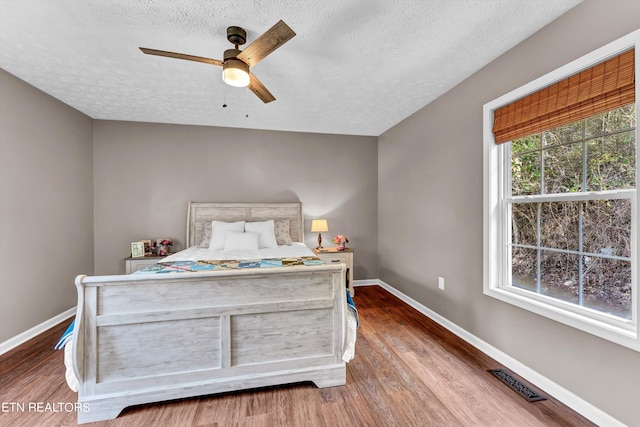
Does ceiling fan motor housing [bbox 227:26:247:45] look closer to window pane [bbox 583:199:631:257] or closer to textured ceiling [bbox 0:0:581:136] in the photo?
textured ceiling [bbox 0:0:581:136]

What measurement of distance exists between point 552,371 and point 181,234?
13.8ft

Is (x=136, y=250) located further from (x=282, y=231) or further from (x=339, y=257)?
(x=339, y=257)

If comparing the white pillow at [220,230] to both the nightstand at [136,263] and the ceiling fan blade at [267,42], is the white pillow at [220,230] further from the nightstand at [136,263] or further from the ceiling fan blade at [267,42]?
the ceiling fan blade at [267,42]

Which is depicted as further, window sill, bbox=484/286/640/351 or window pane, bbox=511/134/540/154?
window pane, bbox=511/134/540/154

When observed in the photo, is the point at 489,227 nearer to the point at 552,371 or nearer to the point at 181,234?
the point at 552,371

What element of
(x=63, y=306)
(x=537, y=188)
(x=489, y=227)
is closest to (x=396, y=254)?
(x=489, y=227)

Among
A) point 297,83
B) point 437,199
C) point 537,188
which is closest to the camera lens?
point 537,188

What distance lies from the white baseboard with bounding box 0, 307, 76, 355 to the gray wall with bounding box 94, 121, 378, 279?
2.34 feet

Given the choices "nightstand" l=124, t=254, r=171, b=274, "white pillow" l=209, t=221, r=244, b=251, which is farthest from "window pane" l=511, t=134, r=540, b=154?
"nightstand" l=124, t=254, r=171, b=274

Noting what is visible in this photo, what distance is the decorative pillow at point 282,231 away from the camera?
387 centimetres

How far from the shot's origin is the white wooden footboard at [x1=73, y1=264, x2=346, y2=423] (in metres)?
1.66

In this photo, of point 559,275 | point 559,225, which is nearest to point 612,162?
point 559,225

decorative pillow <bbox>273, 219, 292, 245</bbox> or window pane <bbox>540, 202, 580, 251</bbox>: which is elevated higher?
window pane <bbox>540, 202, 580, 251</bbox>

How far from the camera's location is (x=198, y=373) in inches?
69.9
